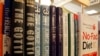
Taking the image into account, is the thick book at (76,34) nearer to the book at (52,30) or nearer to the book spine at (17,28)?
the book at (52,30)

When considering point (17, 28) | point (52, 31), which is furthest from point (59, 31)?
point (17, 28)

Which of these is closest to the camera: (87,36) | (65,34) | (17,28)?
(17,28)

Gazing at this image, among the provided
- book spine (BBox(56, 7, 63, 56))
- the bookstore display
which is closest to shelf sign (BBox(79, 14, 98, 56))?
the bookstore display

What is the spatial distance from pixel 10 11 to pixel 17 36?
54 mm

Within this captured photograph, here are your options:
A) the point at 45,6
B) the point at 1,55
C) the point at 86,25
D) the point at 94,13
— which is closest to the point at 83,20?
the point at 86,25

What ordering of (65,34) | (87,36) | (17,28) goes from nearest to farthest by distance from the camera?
(17,28)
(65,34)
(87,36)

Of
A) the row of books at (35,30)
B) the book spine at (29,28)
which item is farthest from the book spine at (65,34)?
the book spine at (29,28)

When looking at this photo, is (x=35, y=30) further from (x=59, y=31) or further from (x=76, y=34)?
(x=76, y=34)

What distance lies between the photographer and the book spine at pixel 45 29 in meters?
0.40

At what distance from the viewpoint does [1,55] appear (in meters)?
0.33

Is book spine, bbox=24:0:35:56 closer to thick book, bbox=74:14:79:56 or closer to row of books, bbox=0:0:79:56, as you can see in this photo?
row of books, bbox=0:0:79:56

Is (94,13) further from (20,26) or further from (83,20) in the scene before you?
(20,26)

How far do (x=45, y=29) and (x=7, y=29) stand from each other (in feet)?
0.34

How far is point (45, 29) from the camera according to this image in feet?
1.32
